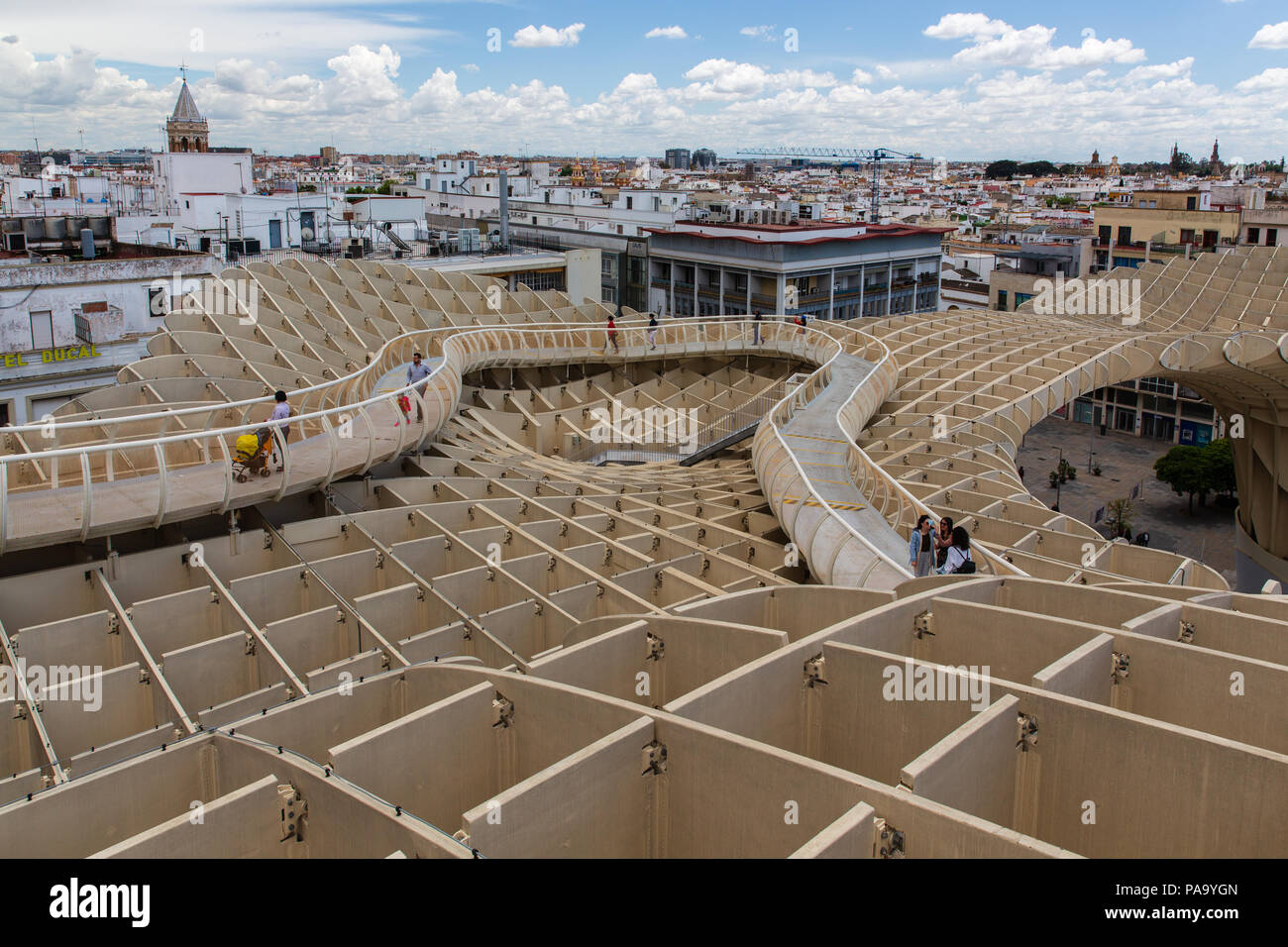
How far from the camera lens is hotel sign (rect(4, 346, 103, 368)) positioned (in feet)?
131

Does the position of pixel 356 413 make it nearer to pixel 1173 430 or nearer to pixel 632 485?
pixel 632 485

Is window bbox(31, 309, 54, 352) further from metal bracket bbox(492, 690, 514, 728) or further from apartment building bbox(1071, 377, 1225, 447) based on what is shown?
apartment building bbox(1071, 377, 1225, 447)

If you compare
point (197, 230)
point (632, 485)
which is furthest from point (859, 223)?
point (632, 485)

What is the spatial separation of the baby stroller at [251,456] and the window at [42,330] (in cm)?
3107

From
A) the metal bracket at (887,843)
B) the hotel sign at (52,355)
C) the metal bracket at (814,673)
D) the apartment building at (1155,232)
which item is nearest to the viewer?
the metal bracket at (887,843)

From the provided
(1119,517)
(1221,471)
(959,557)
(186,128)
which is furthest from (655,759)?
(186,128)

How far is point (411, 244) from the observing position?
78.1m

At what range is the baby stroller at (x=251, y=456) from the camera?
18.1m

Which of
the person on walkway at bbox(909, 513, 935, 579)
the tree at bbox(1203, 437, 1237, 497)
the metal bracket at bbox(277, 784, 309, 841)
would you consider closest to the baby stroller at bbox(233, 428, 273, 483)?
the metal bracket at bbox(277, 784, 309, 841)

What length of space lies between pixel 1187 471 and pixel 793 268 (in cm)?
3301

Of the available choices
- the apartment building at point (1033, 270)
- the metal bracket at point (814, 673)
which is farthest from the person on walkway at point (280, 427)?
the apartment building at point (1033, 270)

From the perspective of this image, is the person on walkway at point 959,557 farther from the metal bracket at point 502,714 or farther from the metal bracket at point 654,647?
the metal bracket at point 502,714

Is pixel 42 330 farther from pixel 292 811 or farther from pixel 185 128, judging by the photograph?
pixel 185 128
